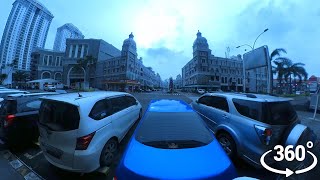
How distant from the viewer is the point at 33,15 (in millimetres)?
108062

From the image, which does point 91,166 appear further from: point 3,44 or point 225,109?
point 3,44

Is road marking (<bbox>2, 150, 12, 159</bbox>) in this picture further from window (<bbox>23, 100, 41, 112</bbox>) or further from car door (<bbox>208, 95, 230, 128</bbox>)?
car door (<bbox>208, 95, 230, 128</bbox>)

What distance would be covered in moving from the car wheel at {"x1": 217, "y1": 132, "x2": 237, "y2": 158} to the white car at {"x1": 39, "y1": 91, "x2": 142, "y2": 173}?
9.37 ft

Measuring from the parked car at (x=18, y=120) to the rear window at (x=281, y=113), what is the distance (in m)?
A: 6.36

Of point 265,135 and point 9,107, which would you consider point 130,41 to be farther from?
point 265,135

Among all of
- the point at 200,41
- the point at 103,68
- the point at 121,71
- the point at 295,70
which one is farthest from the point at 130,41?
the point at 295,70

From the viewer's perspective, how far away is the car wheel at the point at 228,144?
188 inches

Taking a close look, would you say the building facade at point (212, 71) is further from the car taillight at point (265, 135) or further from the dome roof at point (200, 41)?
the car taillight at point (265, 135)

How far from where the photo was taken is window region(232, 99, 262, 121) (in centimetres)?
435

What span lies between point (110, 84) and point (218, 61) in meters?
46.4

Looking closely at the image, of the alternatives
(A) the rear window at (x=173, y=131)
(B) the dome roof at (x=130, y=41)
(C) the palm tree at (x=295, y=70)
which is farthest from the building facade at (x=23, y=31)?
(A) the rear window at (x=173, y=131)

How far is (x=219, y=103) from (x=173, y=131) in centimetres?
303

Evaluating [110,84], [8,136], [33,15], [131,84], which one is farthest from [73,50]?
[8,136]

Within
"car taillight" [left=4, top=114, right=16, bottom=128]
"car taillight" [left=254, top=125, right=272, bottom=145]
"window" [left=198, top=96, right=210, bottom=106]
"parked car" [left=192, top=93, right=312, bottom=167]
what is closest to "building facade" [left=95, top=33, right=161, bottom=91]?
"window" [left=198, top=96, right=210, bottom=106]
